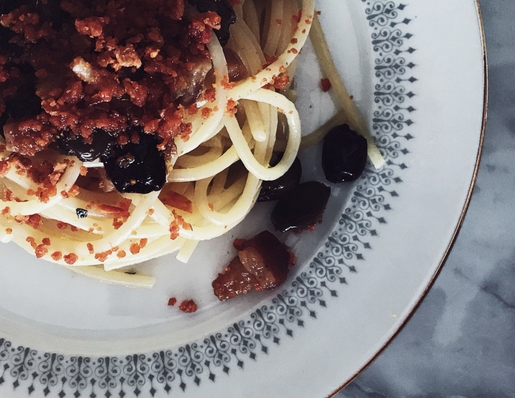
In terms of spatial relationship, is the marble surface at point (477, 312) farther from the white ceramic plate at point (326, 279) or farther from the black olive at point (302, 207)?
the black olive at point (302, 207)

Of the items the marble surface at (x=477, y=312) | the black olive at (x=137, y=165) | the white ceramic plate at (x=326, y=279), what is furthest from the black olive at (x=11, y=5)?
the marble surface at (x=477, y=312)

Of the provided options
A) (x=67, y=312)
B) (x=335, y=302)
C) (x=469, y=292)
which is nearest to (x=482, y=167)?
(x=469, y=292)

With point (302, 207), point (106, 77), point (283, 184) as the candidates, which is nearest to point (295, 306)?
point (302, 207)

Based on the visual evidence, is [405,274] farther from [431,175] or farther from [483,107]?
[483,107]

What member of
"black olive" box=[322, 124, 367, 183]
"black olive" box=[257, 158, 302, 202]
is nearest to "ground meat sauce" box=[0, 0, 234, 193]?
"black olive" box=[257, 158, 302, 202]

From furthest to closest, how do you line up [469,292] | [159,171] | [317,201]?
1. [469,292]
2. [317,201]
3. [159,171]
